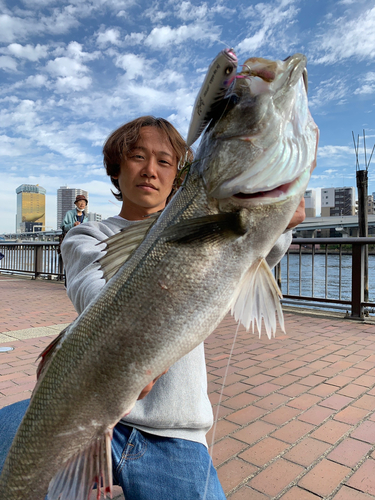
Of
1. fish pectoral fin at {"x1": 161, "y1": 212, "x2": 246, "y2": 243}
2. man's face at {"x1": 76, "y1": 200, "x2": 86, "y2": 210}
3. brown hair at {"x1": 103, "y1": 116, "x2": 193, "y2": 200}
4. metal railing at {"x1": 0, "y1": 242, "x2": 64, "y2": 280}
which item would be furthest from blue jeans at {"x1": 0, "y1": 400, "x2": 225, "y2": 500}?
metal railing at {"x1": 0, "y1": 242, "x2": 64, "y2": 280}

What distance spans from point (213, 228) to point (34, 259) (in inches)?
595

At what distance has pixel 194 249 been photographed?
4.15 feet

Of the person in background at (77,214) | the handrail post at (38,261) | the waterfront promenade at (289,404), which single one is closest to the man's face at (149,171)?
the waterfront promenade at (289,404)

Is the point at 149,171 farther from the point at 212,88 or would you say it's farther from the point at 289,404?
the point at 289,404

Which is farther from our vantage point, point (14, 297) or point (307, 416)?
point (14, 297)

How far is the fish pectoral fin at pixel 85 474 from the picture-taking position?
1.35m

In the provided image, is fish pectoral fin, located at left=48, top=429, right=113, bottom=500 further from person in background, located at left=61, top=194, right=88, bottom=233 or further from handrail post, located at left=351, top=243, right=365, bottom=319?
person in background, located at left=61, top=194, right=88, bottom=233

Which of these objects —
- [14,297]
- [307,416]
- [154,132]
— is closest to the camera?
[154,132]

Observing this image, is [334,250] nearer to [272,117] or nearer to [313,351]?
[313,351]

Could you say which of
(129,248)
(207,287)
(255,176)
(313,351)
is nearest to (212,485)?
(207,287)

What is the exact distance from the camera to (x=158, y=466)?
1.74 metres

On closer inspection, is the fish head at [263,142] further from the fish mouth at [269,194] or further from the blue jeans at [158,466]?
the blue jeans at [158,466]

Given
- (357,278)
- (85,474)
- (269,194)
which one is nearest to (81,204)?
(357,278)

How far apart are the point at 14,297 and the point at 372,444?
965cm
